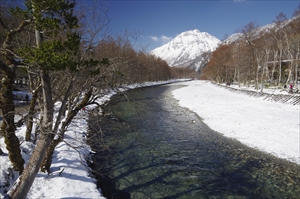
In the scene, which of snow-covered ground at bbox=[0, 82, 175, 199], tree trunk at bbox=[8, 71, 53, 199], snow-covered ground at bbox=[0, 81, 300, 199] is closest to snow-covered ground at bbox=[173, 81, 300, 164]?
snow-covered ground at bbox=[0, 81, 300, 199]

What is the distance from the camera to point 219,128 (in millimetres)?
15367

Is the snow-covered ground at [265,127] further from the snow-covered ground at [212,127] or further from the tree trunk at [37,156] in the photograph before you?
the tree trunk at [37,156]

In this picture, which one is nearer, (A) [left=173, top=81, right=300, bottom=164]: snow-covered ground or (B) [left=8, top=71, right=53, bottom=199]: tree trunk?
(B) [left=8, top=71, right=53, bottom=199]: tree trunk

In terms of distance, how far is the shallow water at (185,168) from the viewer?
7.38 m

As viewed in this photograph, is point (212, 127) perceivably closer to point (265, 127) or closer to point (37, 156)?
point (265, 127)

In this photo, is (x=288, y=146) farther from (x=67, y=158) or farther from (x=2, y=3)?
(x=2, y=3)

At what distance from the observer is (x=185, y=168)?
907 centimetres

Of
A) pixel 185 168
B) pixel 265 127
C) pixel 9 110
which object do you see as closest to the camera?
pixel 9 110

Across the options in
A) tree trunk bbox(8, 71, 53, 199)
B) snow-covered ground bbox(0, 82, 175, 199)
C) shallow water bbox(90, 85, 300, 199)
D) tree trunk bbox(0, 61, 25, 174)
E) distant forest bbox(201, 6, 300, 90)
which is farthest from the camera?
distant forest bbox(201, 6, 300, 90)

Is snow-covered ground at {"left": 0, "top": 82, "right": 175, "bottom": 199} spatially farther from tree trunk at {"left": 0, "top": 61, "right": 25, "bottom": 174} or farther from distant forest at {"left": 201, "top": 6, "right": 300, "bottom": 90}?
distant forest at {"left": 201, "top": 6, "right": 300, "bottom": 90}

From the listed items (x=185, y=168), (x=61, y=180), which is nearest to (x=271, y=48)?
(x=185, y=168)

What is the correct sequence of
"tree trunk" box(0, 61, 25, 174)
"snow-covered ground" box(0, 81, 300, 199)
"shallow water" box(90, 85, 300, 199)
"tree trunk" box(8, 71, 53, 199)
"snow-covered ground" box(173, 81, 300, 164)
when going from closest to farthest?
"tree trunk" box(8, 71, 53, 199) → "tree trunk" box(0, 61, 25, 174) → "snow-covered ground" box(0, 81, 300, 199) → "shallow water" box(90, 85, 300, 199) → "snow-covered ground" box(173, 81, 300, 164)

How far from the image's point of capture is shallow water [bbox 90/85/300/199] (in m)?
7.38

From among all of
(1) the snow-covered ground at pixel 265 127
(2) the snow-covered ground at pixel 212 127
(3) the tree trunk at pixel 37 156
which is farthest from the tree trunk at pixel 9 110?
(1) the snow-covered ground at pixel 265 127
